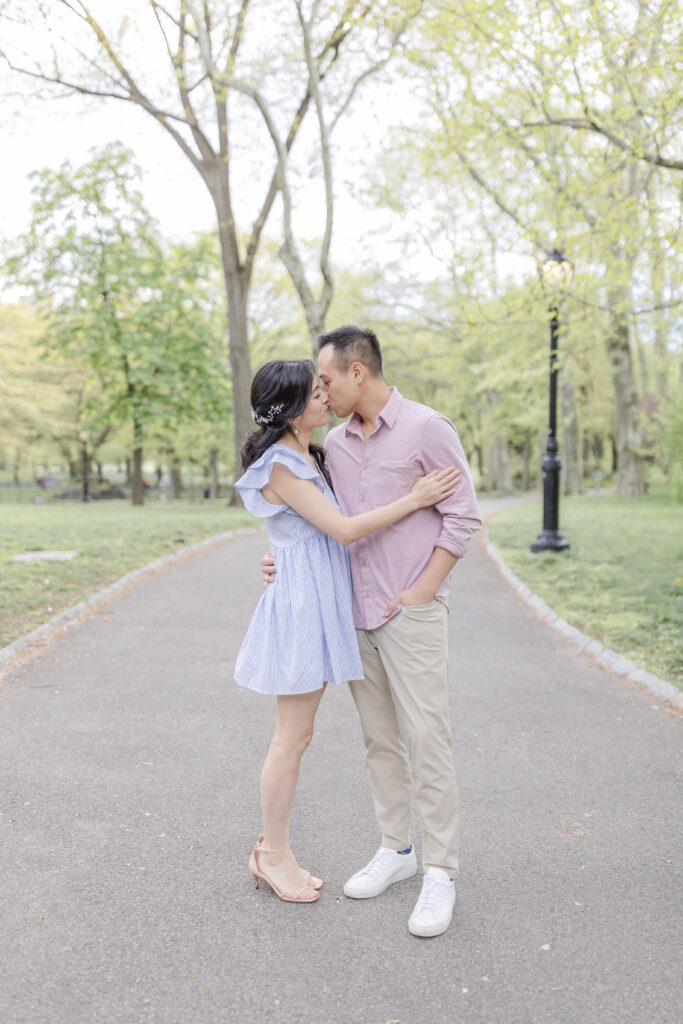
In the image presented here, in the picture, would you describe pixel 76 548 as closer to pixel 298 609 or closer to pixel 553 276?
pixel 553 276

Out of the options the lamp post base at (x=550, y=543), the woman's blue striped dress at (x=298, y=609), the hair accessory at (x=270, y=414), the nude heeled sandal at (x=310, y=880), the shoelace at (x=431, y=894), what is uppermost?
the hair accessory at (x=270, y=414)

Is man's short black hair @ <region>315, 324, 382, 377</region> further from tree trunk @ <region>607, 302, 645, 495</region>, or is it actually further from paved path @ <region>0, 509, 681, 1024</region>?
tree trunk @ <region>607, 302, 645, 495</region>

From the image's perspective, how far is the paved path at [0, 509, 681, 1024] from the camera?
271cm

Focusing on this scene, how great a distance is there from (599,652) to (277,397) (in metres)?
5.21

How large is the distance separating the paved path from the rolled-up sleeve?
134 cm

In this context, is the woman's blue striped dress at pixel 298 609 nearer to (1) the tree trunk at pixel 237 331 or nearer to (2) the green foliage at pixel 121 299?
(1) the tree trunk at pixel 237 331

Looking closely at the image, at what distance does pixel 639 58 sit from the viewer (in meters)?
11.2

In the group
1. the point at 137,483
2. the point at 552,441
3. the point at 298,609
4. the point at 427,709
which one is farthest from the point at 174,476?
the point at 427,709

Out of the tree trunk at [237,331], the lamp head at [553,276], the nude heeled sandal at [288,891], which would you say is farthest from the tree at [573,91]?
the tree trunk at [237,331]

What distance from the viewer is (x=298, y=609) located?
3283 millimetres

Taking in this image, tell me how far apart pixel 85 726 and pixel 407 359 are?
120 ft

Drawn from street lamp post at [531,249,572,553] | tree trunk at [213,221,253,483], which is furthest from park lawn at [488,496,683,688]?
tree trunk at [213,221,253,483]

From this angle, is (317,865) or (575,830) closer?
(317,865)

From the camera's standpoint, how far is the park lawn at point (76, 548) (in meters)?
8.93
